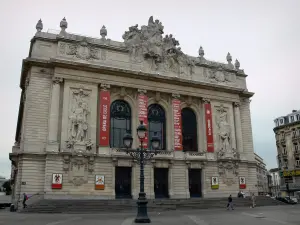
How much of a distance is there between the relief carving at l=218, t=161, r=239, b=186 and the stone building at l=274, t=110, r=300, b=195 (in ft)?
81.3

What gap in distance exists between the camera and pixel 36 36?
108ft

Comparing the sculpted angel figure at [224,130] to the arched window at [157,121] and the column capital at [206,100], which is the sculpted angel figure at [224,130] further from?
the arched window at [157,121]

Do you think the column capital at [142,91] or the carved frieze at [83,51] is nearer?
the carved frieze at [83,51]

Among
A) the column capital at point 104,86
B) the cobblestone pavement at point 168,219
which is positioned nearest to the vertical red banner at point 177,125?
the column capital at point 104,86

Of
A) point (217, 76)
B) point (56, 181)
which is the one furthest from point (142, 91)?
point (56, 181)

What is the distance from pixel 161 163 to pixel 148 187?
2955 mm

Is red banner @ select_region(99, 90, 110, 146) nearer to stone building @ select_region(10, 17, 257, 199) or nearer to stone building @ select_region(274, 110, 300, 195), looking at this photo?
stone building @ select_region(10, 17, 257, 199)

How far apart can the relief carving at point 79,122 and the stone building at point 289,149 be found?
137 ft

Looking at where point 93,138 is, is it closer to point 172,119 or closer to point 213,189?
point 172,119

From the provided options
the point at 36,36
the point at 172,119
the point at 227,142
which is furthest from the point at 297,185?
the point at 36,36

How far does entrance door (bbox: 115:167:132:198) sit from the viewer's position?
32.4 m

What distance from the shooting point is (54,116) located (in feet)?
102

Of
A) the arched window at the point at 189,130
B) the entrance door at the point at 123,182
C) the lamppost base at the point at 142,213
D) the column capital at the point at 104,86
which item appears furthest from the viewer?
the arched window at the point at 189,130

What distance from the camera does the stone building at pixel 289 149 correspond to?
193 ft
